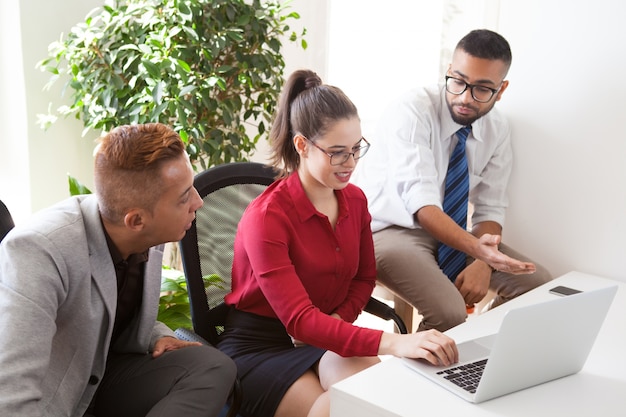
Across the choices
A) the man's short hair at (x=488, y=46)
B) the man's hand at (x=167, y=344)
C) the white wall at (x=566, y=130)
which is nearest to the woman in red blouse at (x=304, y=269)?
the man's hand at (x=167, y=344)

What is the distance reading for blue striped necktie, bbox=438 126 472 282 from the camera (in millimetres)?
2264

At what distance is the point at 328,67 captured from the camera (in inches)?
139

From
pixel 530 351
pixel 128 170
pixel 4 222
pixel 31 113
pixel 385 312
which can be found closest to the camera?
pixel 530 351

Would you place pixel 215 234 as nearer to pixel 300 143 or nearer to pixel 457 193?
pixel 300 143

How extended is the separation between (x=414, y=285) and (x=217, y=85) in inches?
46.1

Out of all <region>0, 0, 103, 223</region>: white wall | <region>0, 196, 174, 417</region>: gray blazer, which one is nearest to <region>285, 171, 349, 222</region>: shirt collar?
<region>0, 196, 174, 417</region>: gray blazer

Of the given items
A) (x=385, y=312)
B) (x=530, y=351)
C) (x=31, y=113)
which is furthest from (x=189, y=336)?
(x=31, y=113)

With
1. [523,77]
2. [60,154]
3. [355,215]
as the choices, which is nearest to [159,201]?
[355,215]

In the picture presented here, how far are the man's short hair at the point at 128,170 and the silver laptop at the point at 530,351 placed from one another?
62cm

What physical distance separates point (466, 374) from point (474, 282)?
3.12ft

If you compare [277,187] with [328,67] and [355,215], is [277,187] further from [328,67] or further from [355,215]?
[328,67]

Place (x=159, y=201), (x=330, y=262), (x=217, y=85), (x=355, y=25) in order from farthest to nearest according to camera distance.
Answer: (x=355, y=25) → (x=217, y=85) → (x=330, y=262) → (x=159, y=201)

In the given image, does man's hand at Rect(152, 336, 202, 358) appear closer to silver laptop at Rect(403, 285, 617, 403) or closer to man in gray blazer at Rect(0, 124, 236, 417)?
man in gray blazer at Rect(0, 124, 236, 417)

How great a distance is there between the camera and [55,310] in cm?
125
